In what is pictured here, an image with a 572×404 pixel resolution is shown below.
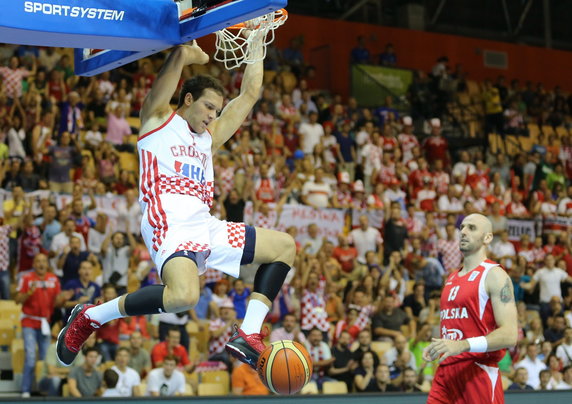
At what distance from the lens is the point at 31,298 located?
1192cm

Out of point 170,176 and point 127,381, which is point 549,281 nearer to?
point 127,381

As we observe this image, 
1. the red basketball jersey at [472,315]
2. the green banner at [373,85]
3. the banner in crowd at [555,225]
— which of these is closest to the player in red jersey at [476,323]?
the red basketball jersey at [472,315]

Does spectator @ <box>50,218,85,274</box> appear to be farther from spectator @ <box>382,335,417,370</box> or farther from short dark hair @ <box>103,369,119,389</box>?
spectator @ <box>382,335,417,370</box>

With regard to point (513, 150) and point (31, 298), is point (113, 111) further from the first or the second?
point (513, 150)

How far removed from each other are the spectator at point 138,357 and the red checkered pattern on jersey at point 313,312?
2.59 m

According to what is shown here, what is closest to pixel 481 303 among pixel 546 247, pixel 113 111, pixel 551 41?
pixel 113 111

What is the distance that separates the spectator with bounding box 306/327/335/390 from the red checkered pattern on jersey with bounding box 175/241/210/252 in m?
7.29

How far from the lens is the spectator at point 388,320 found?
1413cm

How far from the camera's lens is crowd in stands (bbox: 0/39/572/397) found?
1236 cm

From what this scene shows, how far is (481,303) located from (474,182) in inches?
475

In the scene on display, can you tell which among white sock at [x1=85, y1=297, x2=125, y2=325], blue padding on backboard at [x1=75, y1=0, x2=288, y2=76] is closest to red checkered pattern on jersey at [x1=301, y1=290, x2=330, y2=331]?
white sock at [x1=85, y1=297, x2=125, y2=325]

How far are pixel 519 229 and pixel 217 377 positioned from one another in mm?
8032

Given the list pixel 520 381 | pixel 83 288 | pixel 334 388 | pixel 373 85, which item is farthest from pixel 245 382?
pixel 373 85

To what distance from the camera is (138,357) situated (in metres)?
12.1
